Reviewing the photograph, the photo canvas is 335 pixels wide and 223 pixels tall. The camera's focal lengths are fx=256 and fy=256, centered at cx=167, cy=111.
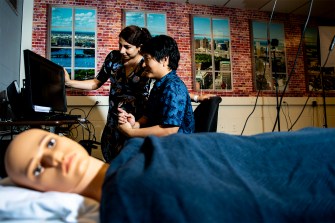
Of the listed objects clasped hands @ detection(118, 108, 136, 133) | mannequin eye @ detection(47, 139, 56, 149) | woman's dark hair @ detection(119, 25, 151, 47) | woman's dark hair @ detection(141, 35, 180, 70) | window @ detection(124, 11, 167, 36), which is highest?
window @ detection(124, 11, 167, 36)

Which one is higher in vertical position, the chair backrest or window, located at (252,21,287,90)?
window, located at (252,21,287,90)

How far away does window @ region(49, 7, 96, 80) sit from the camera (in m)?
4.20

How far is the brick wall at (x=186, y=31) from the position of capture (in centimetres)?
419

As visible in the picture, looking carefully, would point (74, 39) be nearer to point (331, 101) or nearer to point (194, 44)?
point (194, 44)

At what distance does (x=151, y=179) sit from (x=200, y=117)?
50.7 inches

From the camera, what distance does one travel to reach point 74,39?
14.0 ft

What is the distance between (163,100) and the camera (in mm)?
1604

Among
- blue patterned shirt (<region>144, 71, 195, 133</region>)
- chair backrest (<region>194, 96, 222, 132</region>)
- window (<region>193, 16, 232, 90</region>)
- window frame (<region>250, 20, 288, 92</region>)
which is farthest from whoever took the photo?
window frame (<region>250, 20, 288, 92</region>)

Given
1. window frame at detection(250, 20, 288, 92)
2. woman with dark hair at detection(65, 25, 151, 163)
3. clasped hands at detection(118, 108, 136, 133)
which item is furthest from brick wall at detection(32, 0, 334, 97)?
clasped hands at detection(118, 108, 136, 133)

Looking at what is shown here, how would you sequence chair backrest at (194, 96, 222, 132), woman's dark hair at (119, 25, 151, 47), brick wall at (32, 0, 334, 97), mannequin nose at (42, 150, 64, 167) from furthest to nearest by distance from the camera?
brick wall at (32, 0, 334, 97) < woman's dark hair at (119, 25, 151, 47) < chair backrest at (194, 96, 222, 132) < mannequin nose at (42, 150, 64, 167)

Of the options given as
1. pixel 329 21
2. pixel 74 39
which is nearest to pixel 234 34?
pixel 329 21

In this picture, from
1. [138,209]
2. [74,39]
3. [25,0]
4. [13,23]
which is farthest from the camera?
[74,39]

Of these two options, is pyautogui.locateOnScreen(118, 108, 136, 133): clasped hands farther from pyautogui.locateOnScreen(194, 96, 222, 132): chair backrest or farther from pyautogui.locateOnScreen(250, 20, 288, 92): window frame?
pyautogui.locateOnScreen(250, 20, 288, 92): window frame

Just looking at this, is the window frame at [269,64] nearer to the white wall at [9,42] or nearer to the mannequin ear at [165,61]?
the mannequin ear at [165,61]
